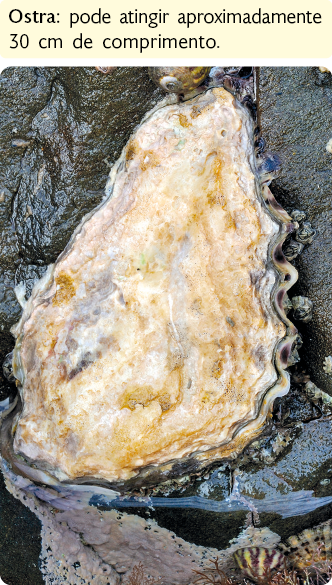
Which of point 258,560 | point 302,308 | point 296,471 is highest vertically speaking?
point 302,308

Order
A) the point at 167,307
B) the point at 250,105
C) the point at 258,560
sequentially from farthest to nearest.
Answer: the point at 258,560
the point at 250,105
the point at 167,307

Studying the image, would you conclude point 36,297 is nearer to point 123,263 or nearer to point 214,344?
point 123,263

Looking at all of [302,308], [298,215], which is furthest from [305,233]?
[302,308]

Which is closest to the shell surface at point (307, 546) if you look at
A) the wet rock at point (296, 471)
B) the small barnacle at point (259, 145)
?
the wet rock at point (296, 471)

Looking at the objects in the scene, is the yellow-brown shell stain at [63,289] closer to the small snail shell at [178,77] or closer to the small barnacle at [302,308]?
the small snail shell at [178,77]

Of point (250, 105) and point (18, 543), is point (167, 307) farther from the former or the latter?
point (18, 543)

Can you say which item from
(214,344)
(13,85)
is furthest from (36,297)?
(13,85)
